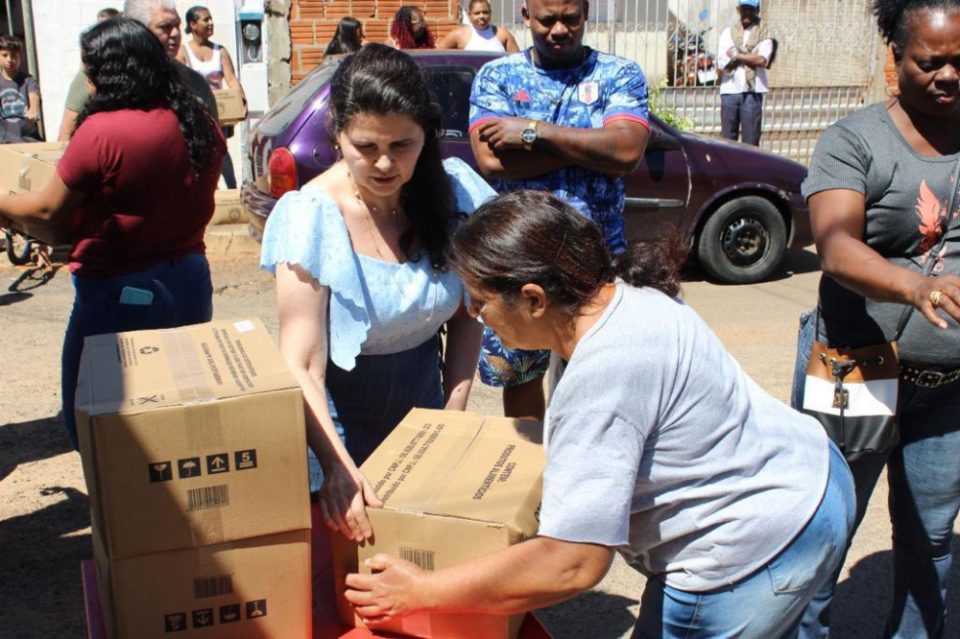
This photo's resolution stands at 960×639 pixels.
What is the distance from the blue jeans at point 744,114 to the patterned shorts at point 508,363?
23.6 feet

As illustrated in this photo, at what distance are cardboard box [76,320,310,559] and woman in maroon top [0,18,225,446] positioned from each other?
1375 millimetres

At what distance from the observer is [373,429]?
2.47m

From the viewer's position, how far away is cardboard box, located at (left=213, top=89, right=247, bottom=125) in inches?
266

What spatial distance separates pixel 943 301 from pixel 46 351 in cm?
528

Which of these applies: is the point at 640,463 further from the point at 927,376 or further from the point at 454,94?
the point at 454,94

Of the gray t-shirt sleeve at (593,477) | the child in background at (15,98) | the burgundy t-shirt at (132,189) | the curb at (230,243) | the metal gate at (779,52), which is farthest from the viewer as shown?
the metal gate at (779,52)

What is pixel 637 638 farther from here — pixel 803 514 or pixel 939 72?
pixel 939 72

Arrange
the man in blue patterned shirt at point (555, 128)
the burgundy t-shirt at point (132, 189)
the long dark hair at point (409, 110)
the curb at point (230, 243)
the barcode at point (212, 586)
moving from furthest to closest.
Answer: the curb at point (230, 243) → the man in blue patterned shirt at point (555, 128) → the burgundy t-shirt at point (132, 189) → the long dark hair at point (409, 110) → the barcode at point (212, 586)

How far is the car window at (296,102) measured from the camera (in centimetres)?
625

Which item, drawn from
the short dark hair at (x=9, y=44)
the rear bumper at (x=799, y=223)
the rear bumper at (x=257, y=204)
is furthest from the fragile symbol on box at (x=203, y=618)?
the short dark hair at (x=9, y=44)

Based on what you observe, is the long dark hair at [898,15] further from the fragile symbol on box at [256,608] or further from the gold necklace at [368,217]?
the fragile symbol on box at [256,608]

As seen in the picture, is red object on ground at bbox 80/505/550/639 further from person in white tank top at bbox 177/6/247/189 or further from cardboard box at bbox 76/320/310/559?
person in white tank top at bbox 177/6/247/189

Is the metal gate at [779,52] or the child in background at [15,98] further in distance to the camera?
the metal gate at [779,52]

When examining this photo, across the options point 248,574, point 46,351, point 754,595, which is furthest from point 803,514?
point 46,351
